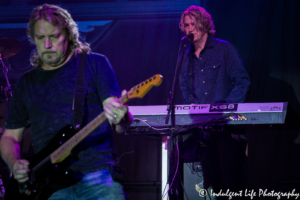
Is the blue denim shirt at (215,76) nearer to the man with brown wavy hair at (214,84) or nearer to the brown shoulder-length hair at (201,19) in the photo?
the man with brown wavy hair at (214,84)

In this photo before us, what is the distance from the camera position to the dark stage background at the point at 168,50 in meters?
4.31

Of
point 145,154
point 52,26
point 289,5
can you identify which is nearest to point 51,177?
point 52,26

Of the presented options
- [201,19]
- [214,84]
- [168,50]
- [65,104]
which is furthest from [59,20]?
[168,50]

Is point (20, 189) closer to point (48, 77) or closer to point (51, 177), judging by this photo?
point (51, 177)

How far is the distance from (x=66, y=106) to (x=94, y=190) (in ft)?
1.86

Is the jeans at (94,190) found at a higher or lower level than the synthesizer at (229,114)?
lower

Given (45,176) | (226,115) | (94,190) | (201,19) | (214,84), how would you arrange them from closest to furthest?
(94,190) → (45,176) → (226,115) → (214,84) → (201,19)

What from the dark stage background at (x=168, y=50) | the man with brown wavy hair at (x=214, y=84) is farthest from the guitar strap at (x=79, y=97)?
the dark stage background at (x=168, y=50)

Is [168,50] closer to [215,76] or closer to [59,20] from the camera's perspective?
[215,76]

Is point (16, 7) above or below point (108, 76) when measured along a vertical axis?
above

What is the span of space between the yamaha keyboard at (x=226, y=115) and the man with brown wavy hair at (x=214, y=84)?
170mm

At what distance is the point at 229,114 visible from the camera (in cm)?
265

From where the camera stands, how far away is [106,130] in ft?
6.23

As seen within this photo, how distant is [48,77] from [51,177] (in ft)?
2.24
